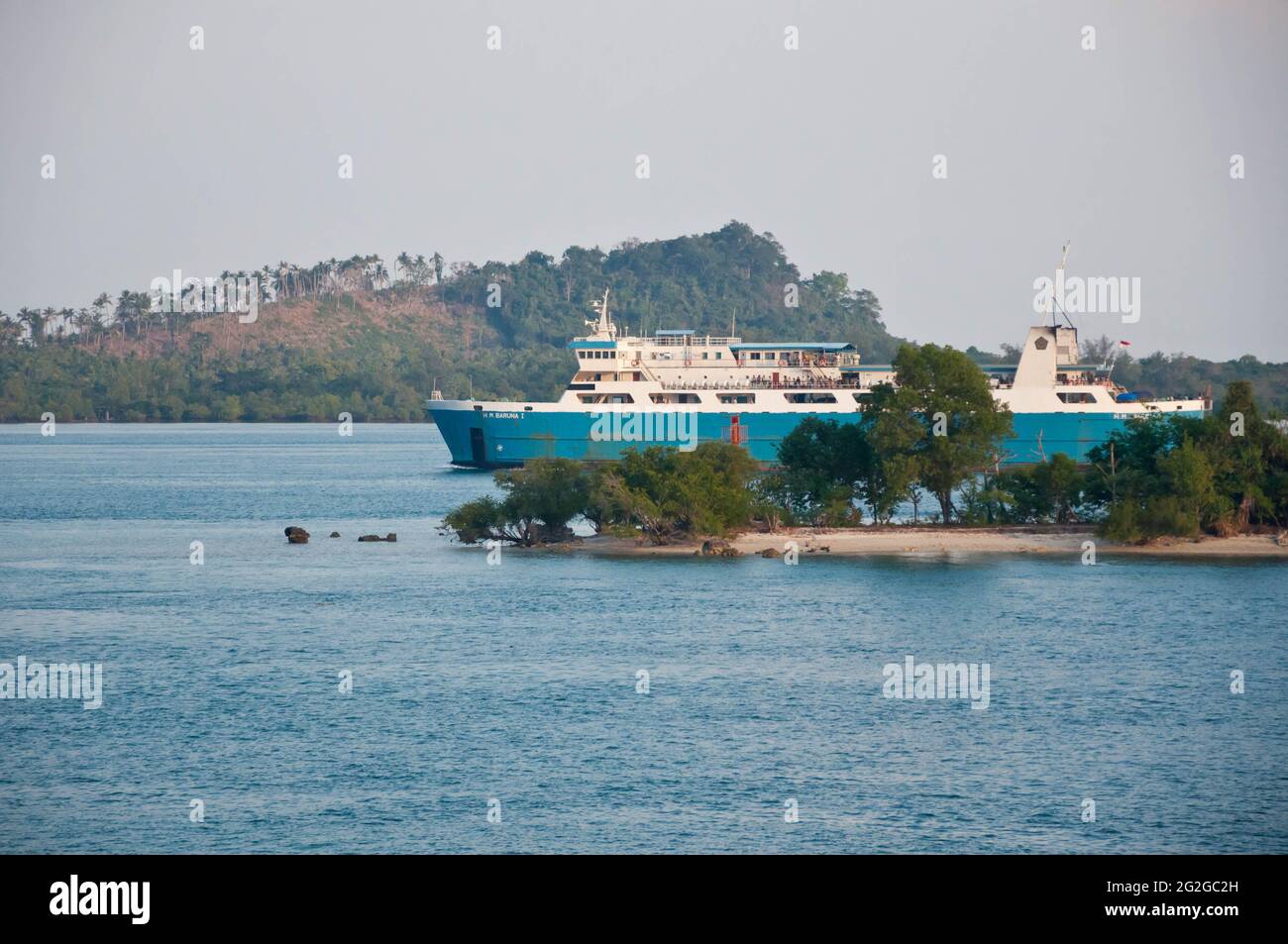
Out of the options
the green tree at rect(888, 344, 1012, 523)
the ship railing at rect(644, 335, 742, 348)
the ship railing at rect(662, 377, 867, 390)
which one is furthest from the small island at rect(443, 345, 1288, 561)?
the ship railing at rect(644, 335, 742, 348)

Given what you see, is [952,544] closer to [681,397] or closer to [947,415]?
[947,415]

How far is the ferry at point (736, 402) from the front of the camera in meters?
92.1

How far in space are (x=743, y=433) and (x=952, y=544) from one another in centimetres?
3856

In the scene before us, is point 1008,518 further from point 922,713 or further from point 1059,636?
point 922,713

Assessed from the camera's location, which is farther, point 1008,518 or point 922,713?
point 1008,518

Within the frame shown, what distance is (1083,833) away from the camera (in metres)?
22.4

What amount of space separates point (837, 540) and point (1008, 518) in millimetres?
7746

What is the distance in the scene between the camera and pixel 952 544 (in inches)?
2172

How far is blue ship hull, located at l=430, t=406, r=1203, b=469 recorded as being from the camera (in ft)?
301

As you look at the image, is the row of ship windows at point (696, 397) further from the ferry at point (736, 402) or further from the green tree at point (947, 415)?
the green tree at point (947, 415)

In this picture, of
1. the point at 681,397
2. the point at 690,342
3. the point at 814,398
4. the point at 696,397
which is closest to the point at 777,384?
the point at 814,398

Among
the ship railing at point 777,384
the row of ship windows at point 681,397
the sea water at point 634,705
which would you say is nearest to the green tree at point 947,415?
the sea water at point 634,705
